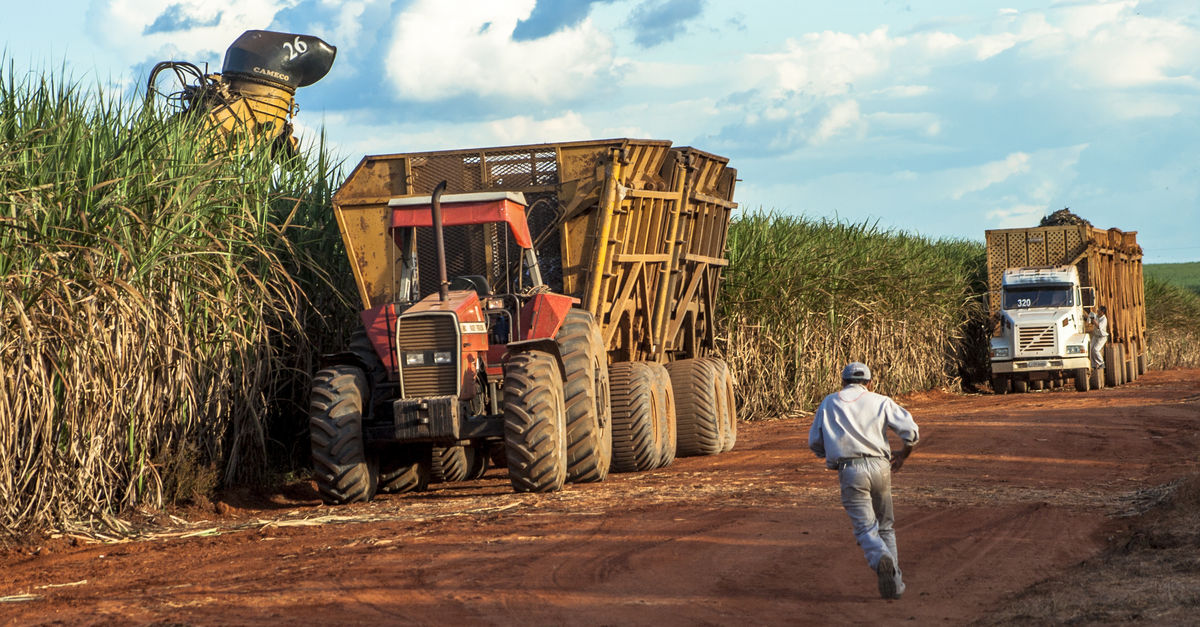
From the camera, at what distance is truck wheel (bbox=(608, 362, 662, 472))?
1222 centimetres

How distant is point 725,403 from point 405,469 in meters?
5.15

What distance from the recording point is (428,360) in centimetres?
1010

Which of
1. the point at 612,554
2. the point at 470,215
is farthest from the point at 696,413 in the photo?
the point at 612,554

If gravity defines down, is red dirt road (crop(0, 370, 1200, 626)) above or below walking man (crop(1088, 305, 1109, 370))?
below

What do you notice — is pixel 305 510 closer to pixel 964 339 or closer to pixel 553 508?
pixel 553 508

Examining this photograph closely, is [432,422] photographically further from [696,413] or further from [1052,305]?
[1052,305]

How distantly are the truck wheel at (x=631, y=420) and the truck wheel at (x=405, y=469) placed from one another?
6.19ft

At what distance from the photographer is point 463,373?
1017 cm

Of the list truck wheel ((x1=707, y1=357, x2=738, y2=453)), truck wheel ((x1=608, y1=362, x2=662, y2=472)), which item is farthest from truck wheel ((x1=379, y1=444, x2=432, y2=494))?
truck wheel ((x1=707, y1=357, x2=738, y2=453))

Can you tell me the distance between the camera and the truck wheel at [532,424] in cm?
986

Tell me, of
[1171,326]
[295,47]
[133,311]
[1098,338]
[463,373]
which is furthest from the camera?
[1171,326]

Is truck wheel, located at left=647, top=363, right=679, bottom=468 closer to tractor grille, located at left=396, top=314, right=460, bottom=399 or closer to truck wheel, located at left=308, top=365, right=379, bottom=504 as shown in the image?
tractor grille, located at left=396, top=314, right=460, bottom=399

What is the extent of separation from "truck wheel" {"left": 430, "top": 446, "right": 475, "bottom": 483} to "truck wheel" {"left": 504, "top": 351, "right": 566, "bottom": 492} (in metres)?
2.00

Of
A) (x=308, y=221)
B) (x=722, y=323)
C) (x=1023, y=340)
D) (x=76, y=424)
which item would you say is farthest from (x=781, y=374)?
(x=76, y=424)
